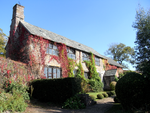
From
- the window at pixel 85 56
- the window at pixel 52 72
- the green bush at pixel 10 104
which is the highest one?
the window at pixel 85 56

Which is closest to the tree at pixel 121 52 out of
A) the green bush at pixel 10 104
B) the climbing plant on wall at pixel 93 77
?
the climbing plant on wall at pixel 93 77

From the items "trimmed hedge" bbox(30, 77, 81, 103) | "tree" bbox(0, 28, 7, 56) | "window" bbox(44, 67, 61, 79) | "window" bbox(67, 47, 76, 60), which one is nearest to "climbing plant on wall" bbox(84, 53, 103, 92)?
"window" bbox(67, 47, 76, 60)

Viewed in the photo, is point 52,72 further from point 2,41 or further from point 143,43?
point 2,41

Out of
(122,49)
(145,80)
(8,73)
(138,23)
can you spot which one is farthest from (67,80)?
(122,49)

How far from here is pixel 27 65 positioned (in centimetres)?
1277

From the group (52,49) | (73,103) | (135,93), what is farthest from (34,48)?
(135,93)

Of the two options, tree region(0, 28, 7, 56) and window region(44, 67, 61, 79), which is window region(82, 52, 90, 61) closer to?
window region(44, 67, 61, 79)

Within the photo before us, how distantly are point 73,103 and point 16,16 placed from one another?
13.4 meters

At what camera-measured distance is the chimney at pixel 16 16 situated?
1597 cm

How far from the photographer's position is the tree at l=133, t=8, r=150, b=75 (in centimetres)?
741

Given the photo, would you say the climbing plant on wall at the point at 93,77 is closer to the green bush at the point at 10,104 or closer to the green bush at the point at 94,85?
the green bush at the point at 94,85

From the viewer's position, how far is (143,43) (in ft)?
26.9

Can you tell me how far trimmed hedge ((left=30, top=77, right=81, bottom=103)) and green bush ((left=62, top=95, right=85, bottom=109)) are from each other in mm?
350

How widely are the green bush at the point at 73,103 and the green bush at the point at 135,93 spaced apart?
3501mm
